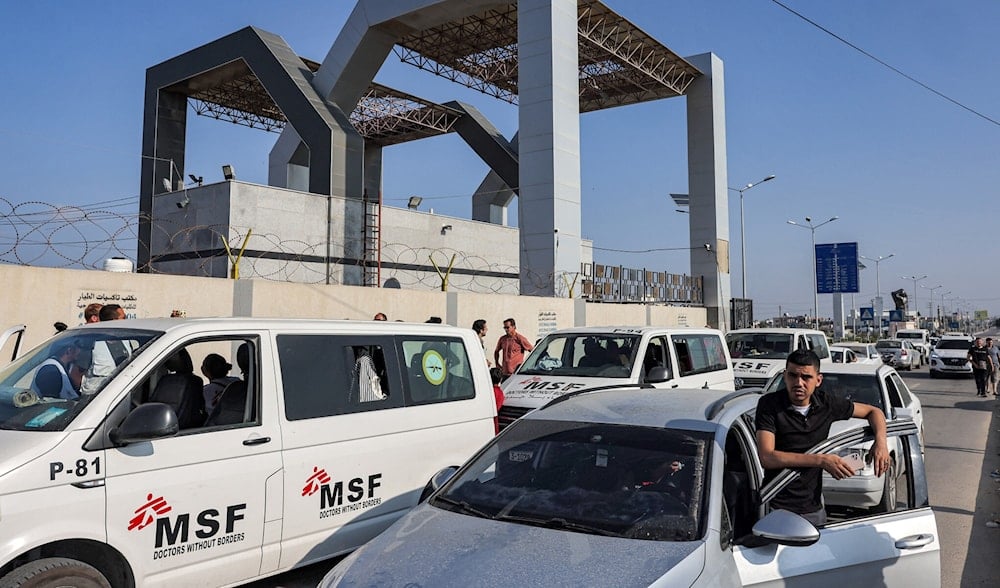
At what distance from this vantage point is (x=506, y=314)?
17.4 m

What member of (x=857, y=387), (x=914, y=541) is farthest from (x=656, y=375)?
(x=914, y=541)

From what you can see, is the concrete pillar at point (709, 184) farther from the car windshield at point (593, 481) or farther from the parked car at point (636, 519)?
the car windshield at point (593, 481)

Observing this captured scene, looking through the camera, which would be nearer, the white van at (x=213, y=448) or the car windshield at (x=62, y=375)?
the white van at (x=213, y=448)

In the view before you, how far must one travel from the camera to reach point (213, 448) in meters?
4.20

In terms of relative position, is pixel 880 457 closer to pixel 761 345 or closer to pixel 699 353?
pixel 699 353

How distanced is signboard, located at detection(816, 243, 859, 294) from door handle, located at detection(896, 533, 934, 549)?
44.8m

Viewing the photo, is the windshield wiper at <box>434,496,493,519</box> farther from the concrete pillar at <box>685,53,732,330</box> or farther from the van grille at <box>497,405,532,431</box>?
the concrete pillar at <box>685,53,732,330</box>

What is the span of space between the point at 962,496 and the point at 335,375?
7.35 m

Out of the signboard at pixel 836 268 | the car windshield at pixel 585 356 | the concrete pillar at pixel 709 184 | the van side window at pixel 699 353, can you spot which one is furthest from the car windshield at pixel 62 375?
the signboard at pixel 836 268

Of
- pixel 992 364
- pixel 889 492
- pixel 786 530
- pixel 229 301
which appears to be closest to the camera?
pixel 786 530

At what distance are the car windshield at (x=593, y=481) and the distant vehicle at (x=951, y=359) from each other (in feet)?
92.9

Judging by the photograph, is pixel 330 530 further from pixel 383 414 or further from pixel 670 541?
pixel 670 541

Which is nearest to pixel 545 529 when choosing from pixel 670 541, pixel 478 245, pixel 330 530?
pixel 670 541

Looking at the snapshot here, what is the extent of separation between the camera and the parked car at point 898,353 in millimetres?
31594
